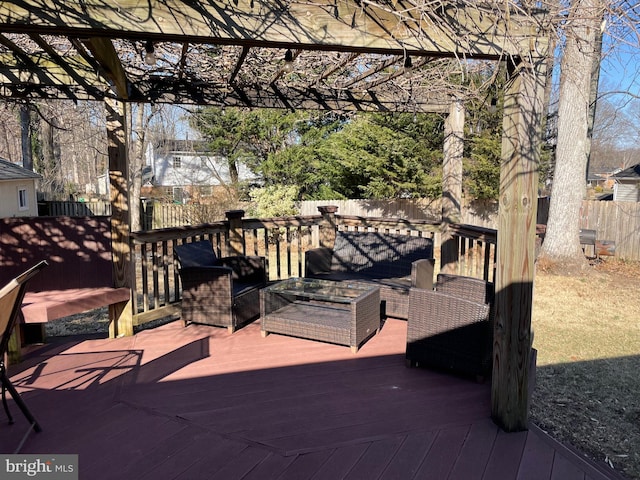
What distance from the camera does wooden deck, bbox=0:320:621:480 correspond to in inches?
85.0

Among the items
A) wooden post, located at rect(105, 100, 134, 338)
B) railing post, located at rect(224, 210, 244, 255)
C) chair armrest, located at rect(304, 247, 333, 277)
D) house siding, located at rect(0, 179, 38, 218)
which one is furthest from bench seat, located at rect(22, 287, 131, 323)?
house siding, located at rect(0, 179, 38, 218)

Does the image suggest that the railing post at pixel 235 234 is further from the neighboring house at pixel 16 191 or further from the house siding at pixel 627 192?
the house siding at pixel 627 192

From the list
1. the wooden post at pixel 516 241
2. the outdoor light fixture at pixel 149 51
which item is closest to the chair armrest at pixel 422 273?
the wooden post at pixel 516 241

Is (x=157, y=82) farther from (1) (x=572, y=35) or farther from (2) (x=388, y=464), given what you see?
(2) (x=388, y=464)

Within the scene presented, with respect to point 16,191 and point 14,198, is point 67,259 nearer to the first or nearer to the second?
point 14,198

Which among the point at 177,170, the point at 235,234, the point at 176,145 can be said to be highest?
the point at 176,145

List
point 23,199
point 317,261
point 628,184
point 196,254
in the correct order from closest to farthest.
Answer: point 196,254, point 317,261, point 23,199, point 628,184

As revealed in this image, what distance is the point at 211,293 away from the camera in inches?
161

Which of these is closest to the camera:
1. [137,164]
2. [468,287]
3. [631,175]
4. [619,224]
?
[468,287]

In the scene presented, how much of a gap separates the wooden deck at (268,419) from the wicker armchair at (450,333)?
0.12 meters

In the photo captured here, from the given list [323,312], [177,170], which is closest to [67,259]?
[323,312]

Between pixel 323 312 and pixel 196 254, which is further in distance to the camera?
pixel 196 254

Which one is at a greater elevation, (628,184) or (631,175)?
(631,175)

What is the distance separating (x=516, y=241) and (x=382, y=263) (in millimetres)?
2548
